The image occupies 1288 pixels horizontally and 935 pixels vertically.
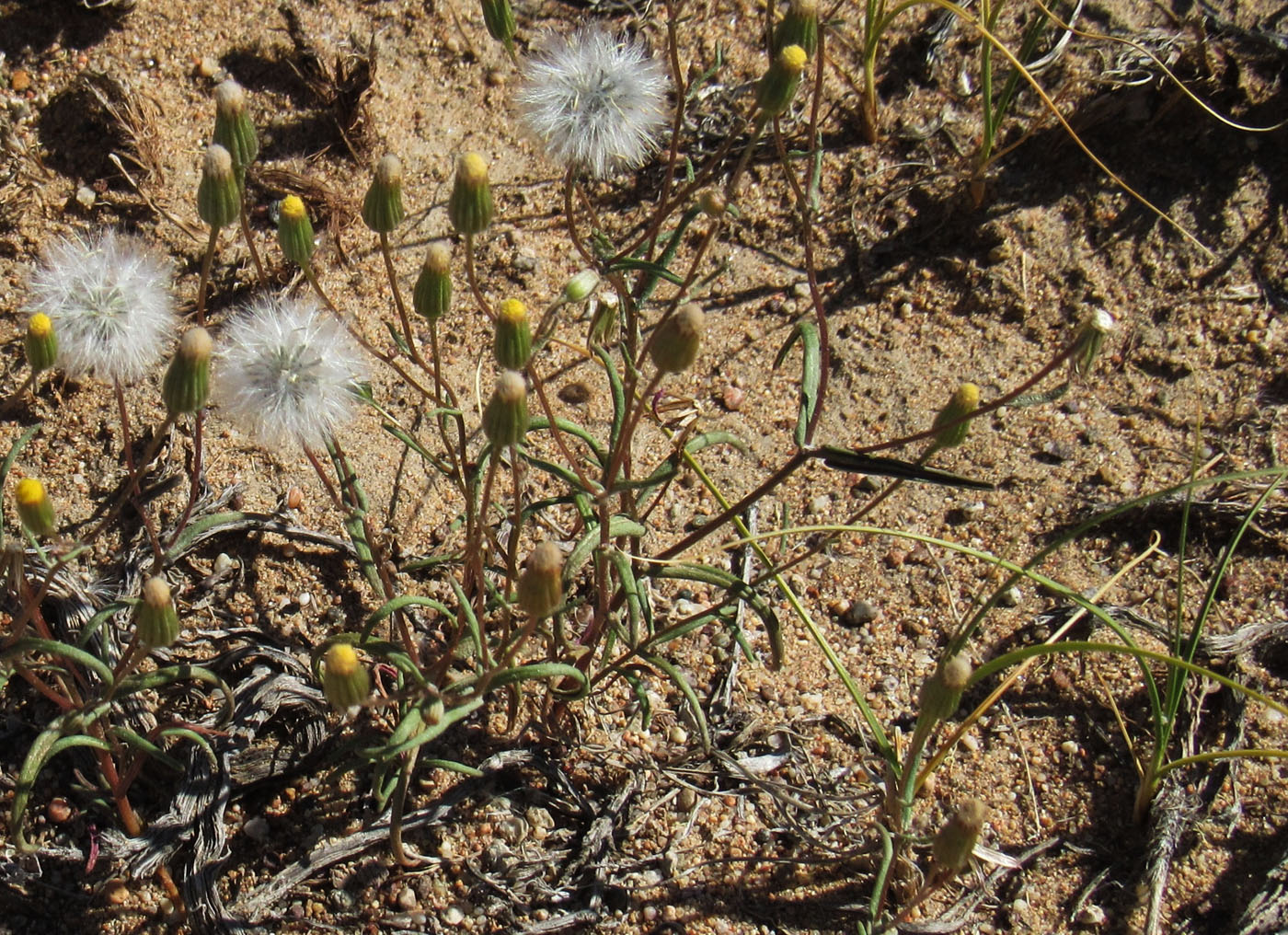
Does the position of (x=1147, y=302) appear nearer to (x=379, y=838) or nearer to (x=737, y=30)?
(x=737, y=30)

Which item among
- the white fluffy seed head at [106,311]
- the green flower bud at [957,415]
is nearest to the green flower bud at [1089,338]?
the green flower bud at [957,415]

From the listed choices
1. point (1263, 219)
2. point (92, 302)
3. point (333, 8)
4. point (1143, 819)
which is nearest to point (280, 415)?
point (92, 302)

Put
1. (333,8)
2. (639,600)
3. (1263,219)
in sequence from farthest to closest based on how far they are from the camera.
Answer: (333,8)
(1263,219)
(639,600)

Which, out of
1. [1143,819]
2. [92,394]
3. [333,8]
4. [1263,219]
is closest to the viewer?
[1143,819]

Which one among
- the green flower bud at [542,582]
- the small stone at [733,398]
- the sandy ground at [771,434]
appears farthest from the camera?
the small stone at [733,398]

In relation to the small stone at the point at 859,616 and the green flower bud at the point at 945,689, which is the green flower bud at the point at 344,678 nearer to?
the green flower bud at the point at 945,689

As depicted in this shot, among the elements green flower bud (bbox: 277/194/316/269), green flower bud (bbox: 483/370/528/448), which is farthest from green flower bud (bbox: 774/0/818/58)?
green flower bud (bbox: 277/194/316/269)
